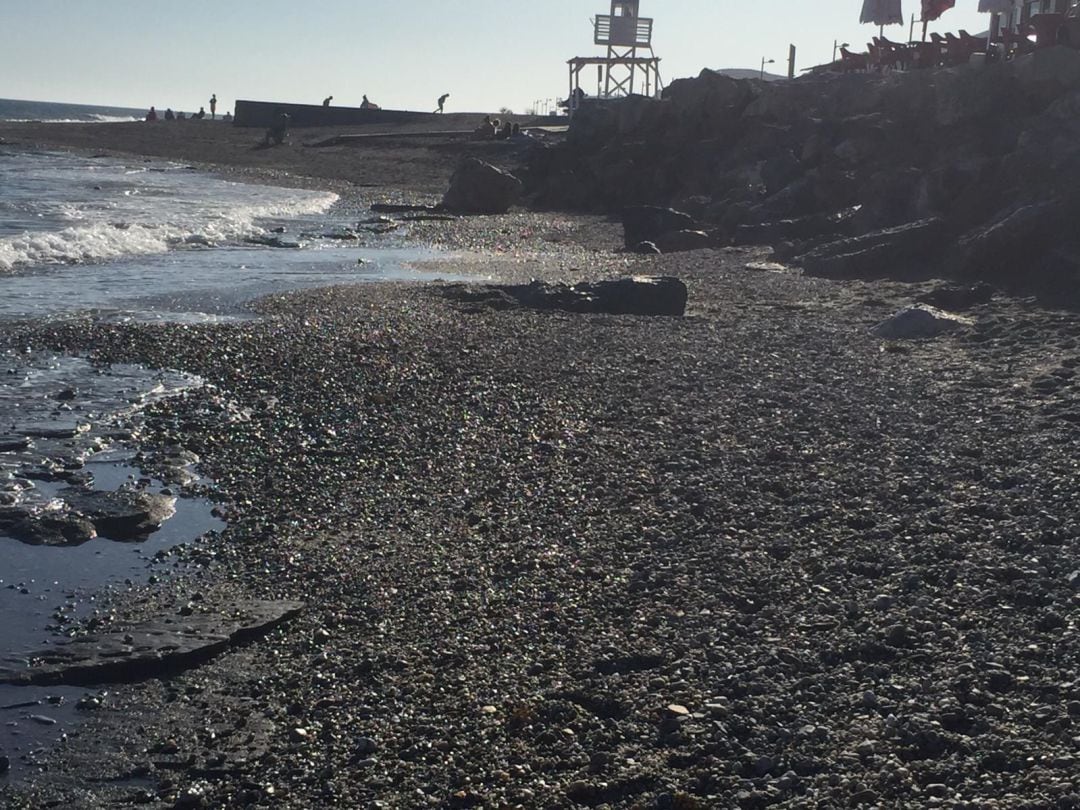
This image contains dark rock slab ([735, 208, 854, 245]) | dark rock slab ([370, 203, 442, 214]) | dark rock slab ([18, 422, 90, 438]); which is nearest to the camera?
dark rock slab ([18, 422, 90, 438])

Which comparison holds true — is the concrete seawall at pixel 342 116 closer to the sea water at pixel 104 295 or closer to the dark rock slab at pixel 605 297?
the sea water at pixel 104 295

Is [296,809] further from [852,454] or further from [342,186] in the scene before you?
[342,186]

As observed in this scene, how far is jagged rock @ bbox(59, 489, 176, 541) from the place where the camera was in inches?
303

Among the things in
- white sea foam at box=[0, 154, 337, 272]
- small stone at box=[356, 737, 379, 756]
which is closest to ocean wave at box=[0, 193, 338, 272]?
white sea foam at box=[0, 154, 337, 272]

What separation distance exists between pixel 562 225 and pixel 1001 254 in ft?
50.1

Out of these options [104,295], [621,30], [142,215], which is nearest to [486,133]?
[621,30]

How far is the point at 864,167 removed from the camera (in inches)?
1018

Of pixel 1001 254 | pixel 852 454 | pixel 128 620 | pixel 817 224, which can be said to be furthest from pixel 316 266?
pixel 128 620

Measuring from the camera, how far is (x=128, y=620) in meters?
6.29

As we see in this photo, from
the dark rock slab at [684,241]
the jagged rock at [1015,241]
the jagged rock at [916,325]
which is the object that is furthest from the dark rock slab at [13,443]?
the dark rock slab at [684,241]

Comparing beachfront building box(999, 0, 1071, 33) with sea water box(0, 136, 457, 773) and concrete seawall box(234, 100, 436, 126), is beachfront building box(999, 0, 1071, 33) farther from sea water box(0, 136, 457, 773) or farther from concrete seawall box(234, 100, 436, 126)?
concrete seawall box(234, 100, 436, 126)

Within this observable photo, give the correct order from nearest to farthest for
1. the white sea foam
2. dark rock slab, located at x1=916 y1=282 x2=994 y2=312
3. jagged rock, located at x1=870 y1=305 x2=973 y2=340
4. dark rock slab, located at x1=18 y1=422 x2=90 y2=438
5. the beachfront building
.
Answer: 1. dark rock slab, located at x1=18 y1=422 x2=90 y2=438
2. jagged rock, located at x1=870 y1=305 x2=973 y2=340
3. dark rock slab, located at x1=916 y1=282 x2=994 y2=312
4. the white sea foam
5. the beachfront building

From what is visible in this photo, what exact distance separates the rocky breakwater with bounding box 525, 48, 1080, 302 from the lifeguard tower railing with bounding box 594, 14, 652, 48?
1810 centimetres

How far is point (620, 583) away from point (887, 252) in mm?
13761
